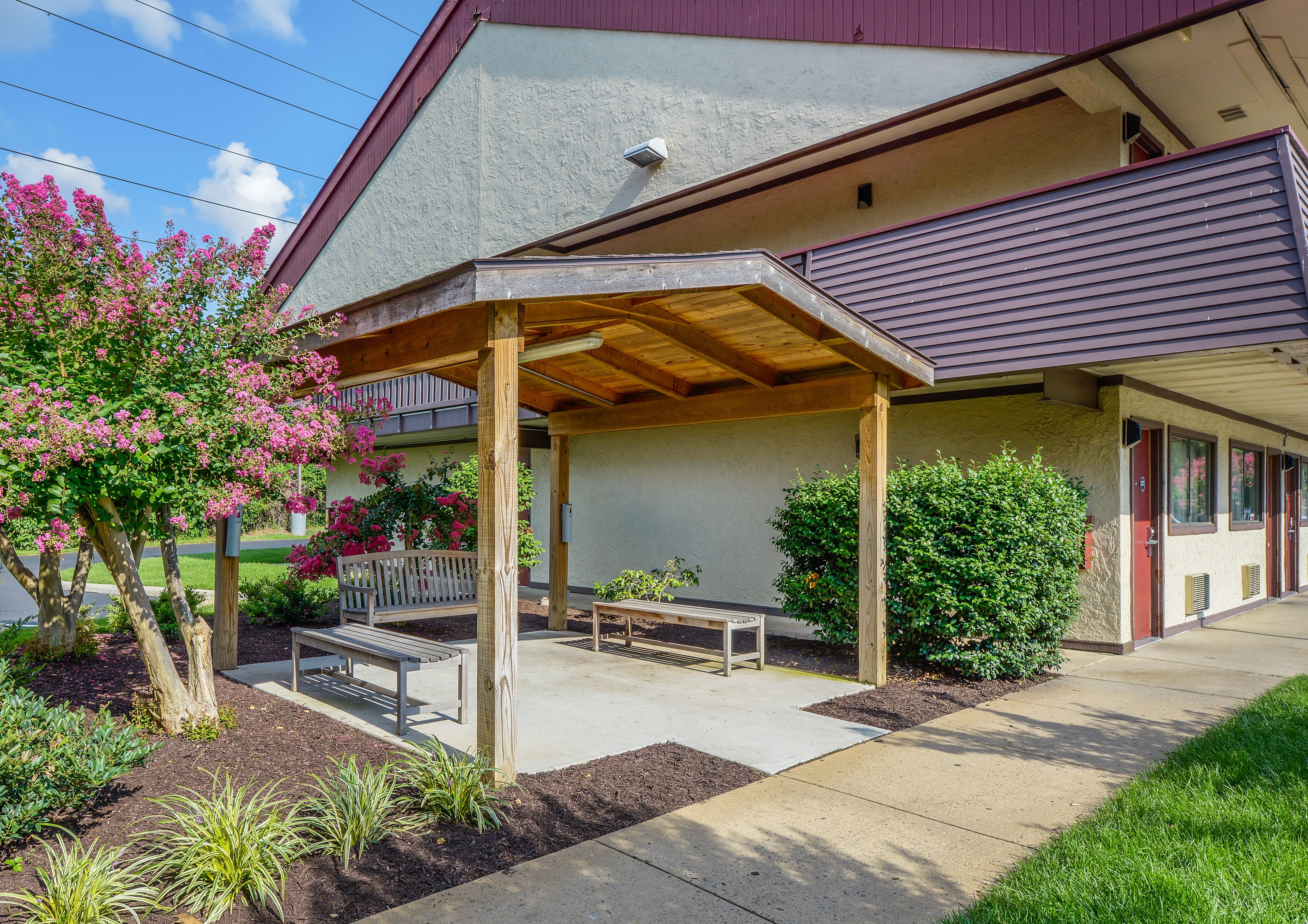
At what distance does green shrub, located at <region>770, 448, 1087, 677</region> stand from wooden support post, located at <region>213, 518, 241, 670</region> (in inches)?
204

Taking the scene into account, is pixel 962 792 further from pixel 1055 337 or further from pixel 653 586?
pixel 653 586

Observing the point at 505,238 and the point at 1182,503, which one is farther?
the point at 505,238

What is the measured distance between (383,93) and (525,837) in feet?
57.4

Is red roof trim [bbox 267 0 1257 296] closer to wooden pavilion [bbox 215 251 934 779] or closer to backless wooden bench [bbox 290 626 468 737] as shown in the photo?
wooden pavilion [bbox 215 251 934 779]

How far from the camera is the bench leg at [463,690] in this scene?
5684 mm

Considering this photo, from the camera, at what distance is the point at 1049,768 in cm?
484

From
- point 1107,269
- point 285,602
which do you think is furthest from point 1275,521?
point 285,602

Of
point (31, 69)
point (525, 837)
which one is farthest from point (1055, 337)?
point (31, 69)

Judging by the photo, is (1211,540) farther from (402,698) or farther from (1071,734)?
(402,698)

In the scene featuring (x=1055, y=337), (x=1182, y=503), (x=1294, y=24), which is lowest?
(x=1182, y=503)

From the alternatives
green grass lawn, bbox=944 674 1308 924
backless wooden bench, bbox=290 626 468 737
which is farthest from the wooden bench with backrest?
green grass lawn, bbox=944 674 1308 924

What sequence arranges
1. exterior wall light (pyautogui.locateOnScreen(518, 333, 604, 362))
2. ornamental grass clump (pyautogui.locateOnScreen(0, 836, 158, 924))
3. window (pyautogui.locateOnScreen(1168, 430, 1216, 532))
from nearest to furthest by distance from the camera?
ornamental grass clump (pyautogui.locateOnScreen(0, 836, 158, 924)), exterior wall light (pyautogui.locateOnScreen(518, 333, 604, 362)), window (pyautogui.locateOnScreen(1168, 430, 1216, 532))

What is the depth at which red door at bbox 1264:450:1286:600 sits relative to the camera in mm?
13094

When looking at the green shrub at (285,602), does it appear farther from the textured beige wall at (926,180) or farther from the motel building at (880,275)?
the textured beige wall at (926,180)
